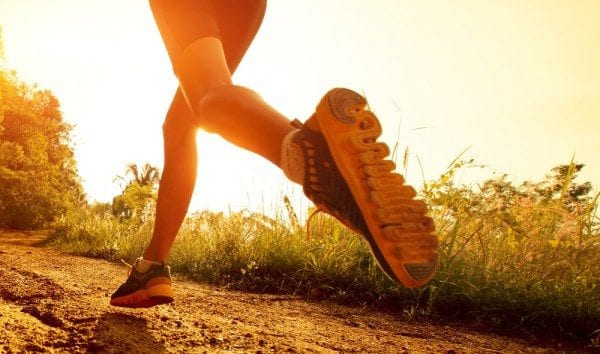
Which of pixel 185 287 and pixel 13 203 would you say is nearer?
pixel 185 287

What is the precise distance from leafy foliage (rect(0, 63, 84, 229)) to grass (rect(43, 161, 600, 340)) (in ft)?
36.2

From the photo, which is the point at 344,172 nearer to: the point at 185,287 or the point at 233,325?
the point at 233,325

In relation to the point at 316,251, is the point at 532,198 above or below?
above

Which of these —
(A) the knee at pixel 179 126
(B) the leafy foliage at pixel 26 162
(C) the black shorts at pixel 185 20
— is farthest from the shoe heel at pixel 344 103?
(B) the leafy foliage at pixel 26 162

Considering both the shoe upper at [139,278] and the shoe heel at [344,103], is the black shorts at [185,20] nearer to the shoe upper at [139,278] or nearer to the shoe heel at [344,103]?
the shoe heel at [344,103]

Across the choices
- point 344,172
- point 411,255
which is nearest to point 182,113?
point 344,172

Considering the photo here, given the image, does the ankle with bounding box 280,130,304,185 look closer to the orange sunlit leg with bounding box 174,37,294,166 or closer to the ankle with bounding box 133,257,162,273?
the orange sunlit leg with bounding box 174,37,294,166

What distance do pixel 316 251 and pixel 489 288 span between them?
1303mm

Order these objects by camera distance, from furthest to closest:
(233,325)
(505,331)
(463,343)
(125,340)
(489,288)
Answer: (489,288) < (505,331) < (463,343) < (233,325) < (125,340)

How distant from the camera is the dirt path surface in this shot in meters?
1.47

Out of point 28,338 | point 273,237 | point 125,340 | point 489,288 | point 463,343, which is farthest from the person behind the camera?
point 273,237

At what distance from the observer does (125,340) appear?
1.49 metres

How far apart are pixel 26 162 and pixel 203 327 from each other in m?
14.7

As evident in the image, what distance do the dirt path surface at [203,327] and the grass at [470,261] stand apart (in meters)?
0.28
